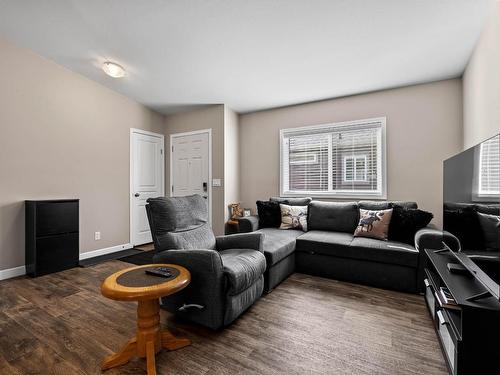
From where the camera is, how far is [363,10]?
2.09m

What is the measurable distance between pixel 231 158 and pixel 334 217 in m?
2.04

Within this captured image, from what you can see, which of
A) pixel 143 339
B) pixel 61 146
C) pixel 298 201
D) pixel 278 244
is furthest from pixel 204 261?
pixel 61 146

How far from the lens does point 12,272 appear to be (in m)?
2.96

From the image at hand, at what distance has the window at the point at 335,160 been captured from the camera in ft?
11.6

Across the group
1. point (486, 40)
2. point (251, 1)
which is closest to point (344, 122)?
point (486, 40)

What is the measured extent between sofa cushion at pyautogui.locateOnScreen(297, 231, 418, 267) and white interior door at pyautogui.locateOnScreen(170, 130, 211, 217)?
6.69 feet

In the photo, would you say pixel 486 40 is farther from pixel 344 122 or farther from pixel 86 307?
pixel 86 307

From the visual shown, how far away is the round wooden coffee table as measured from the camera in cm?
137

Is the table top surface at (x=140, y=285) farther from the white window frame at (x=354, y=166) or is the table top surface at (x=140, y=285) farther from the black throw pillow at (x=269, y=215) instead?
the white window frame at (x=354, y=166)

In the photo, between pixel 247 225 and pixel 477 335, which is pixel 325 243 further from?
pixel 477 335

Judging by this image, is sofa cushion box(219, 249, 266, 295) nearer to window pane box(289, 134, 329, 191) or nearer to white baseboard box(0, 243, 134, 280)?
window pane box(289, 134, 329, 191)

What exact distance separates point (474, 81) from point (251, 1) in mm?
2409

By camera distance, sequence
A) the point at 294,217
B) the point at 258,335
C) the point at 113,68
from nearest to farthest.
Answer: the point at 258,335
the point at 113,68
the point at 294,217

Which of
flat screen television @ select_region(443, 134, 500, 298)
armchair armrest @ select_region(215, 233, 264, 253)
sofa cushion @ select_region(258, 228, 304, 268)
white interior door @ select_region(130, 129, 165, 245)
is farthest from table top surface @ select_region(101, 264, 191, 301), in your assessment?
white interior door @ select_region(130, 129, 165, 245)
